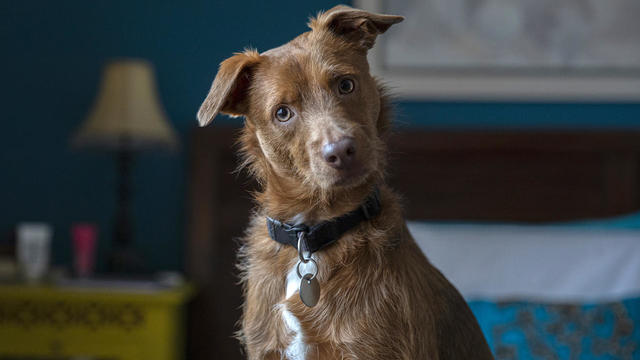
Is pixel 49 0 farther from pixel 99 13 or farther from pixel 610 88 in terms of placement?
Answer: pixel 610 88

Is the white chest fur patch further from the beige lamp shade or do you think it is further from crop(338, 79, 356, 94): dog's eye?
the beige lamp shade

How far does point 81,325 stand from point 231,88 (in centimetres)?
198

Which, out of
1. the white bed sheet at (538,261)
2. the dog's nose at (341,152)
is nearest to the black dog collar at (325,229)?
the dog's nose at (341,152)

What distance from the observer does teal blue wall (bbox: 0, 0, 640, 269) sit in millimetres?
3100

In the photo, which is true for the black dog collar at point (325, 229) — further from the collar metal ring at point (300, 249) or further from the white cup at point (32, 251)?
the white cup at point (32, 251)

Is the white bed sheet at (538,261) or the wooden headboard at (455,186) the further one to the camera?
the wooden headboard at (455,186)

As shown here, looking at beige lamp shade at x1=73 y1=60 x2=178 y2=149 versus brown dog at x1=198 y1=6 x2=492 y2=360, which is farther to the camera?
beige lamp shade at x1=73 y1=60 x2=178 y2=149

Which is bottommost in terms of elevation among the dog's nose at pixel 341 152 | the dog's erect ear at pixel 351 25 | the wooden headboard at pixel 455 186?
the wooden headboard at pixel 455 186

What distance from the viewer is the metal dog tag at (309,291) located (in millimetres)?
940

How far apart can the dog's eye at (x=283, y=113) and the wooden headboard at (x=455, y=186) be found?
1676 millimetres

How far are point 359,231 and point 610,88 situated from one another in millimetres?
2250

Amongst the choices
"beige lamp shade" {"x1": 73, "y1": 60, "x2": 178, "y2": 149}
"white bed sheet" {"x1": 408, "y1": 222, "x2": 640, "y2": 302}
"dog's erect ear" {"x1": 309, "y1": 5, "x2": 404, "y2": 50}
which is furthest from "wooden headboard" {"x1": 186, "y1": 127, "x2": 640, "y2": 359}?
"dog's erect ear" {"x1": 309, "y1": 5, "x2": 404, "y2": 50}

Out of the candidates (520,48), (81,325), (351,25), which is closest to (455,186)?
(520,48)

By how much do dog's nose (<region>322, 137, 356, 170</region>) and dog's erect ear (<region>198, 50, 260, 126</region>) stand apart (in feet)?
0.54
